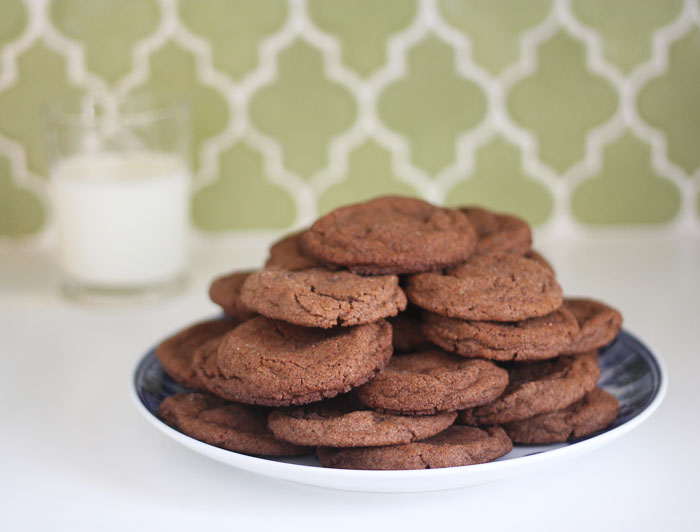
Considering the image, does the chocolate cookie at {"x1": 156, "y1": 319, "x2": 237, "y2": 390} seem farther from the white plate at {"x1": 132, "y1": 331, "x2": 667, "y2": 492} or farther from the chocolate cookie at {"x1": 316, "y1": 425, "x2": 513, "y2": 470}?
the chocolate cookie at {"x1": 316, "y1": 425, "x2": 513, "y2": 470}

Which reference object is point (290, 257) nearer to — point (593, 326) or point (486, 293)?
point (486, 293)

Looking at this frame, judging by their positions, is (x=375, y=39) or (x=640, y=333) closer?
(x=640, y=333)

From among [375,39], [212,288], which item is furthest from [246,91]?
[212,288]

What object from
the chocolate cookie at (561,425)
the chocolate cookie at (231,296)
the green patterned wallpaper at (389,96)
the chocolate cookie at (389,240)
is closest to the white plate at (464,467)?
the chocolate cookie at (561,425)

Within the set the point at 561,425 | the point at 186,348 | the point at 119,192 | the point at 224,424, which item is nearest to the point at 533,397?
the point at 561,425

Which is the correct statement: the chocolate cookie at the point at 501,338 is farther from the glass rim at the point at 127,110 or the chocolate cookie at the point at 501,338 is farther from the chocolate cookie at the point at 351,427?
the glass rim at the point at 127,110

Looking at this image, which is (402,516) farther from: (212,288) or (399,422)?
(212,288)
